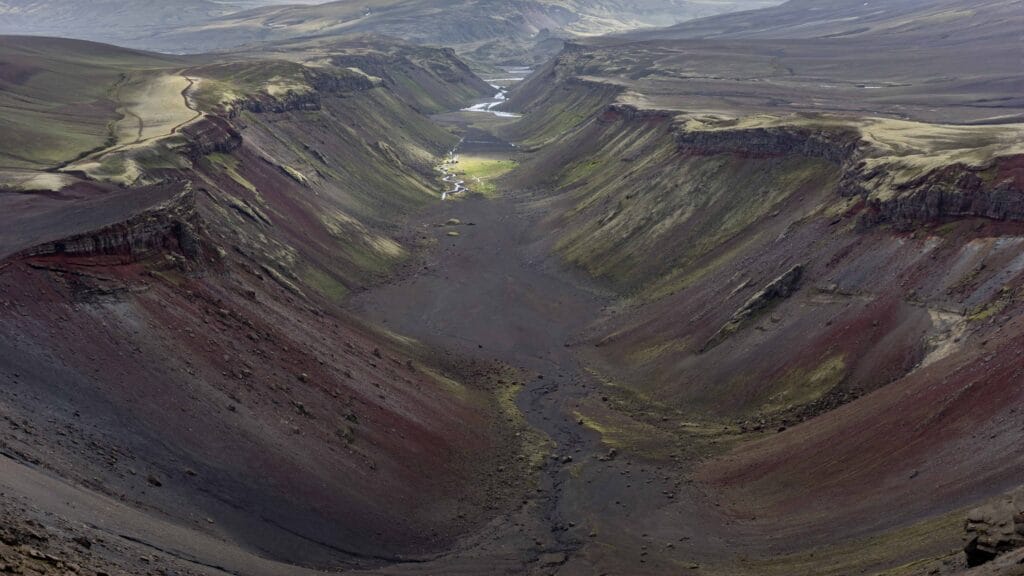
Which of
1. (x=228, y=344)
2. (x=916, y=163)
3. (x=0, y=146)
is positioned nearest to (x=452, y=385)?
(x=228, y=344)

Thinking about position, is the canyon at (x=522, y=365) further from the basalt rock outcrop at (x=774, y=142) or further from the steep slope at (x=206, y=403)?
the basalt rock outcrop at (x=774, y=142)

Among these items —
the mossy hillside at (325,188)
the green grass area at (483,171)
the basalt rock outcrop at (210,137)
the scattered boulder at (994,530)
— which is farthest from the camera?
the green grass area at (483,171)

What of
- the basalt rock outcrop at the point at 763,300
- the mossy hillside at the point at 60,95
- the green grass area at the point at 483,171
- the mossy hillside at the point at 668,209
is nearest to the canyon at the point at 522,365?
the basalt rock outcrop at the point at 763,300

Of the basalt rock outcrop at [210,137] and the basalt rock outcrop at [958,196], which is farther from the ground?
the basalt rock outcrop at [958,196]

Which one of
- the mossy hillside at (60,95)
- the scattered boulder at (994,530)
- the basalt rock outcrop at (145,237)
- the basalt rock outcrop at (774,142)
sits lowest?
the mossy hillside at (60,95)

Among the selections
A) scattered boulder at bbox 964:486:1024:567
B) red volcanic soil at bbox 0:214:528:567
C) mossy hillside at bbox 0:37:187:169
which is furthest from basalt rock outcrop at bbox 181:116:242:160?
scattered boulder at bbox 964:486:1024:567

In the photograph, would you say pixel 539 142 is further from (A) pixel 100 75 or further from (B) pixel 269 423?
(B) pixel 269 423
